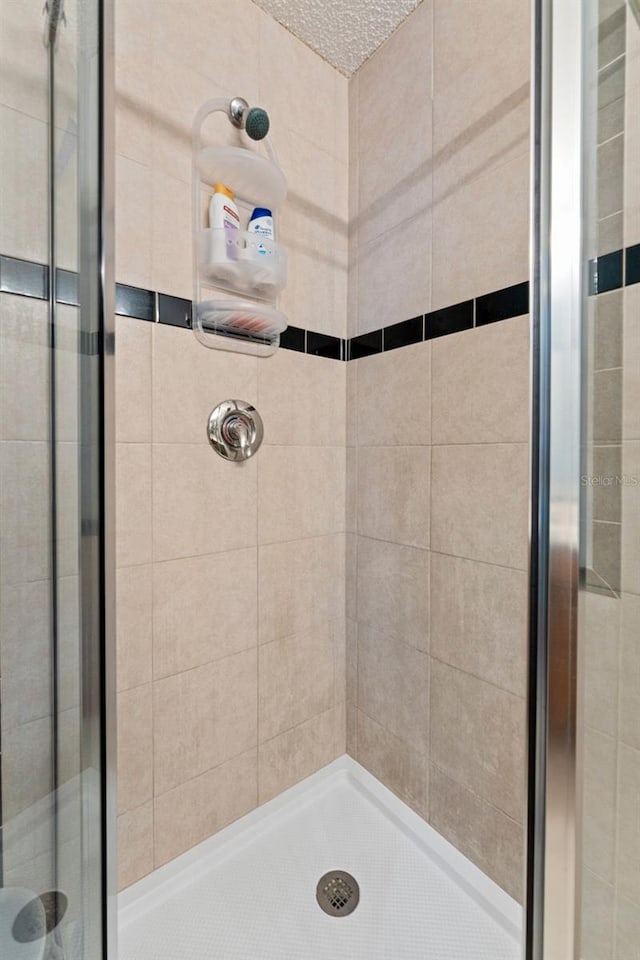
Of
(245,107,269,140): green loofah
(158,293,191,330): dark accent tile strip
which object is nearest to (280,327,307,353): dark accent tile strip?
(158,293,191,330): dark accent tile strip

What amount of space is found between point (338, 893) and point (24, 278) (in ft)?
4.68

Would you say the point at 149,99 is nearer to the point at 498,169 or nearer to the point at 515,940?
the point at 498,169

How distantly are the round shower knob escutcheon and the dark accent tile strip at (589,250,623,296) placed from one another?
0.88 meters

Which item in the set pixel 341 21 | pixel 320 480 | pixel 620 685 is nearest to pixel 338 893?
pixel 620 685

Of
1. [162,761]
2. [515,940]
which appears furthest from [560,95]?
[515,940]

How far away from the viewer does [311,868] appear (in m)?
1.14

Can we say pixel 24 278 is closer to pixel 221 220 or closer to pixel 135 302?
pixel 135 302

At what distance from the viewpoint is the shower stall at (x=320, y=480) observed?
49 centimetres

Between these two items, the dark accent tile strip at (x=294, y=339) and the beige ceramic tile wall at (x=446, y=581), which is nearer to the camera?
the beige ceramic tile wall at (x=446, y=581)

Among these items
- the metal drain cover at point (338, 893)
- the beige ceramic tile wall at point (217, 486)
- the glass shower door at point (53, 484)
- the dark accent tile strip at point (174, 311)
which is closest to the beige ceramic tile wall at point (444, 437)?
the beige ceramic tile wall at point (217, 486)

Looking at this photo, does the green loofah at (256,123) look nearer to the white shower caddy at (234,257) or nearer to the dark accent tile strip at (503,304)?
the white shower caddy at (234,257)

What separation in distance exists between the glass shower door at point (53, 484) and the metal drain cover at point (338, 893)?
0.66 m

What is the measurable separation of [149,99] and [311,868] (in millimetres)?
1939

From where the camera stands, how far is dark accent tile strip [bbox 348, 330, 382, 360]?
1.37m
